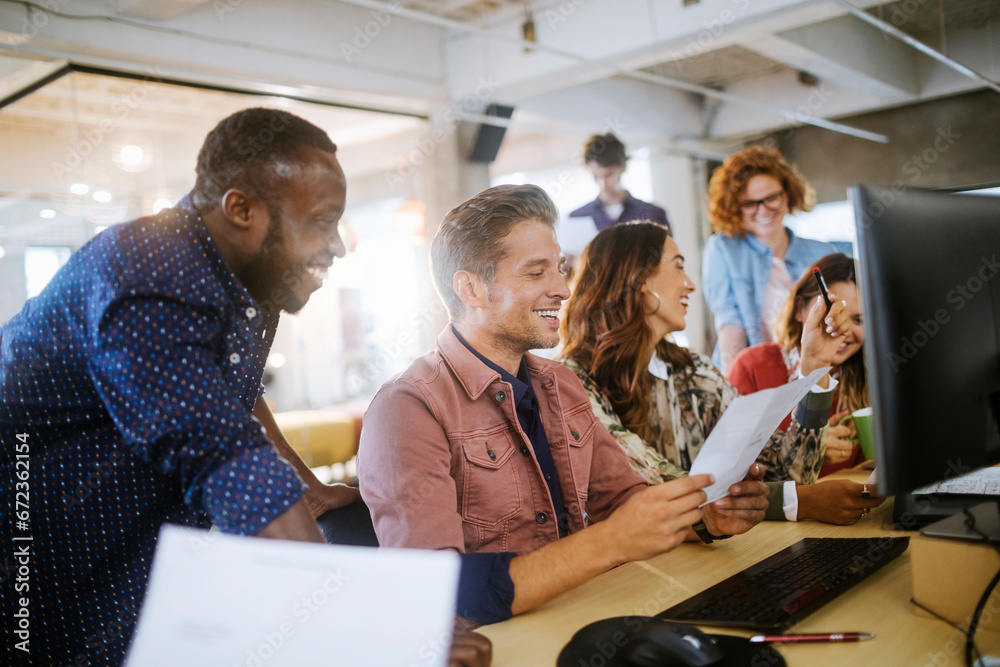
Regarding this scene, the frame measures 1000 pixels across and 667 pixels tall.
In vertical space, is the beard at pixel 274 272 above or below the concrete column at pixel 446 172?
below

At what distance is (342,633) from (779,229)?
3885mm

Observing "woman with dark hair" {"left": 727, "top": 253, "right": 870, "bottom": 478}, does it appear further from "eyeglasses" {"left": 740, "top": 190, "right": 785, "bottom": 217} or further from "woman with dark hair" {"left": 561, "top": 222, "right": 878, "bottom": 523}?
"eyeglasses" {"left": 740, "top": 190, "right": 785, "bottom": 217}

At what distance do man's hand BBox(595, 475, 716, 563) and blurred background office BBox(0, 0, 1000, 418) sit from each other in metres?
2.23

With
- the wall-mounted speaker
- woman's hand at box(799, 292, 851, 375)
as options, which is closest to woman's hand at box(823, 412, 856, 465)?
woman's hand at box(799, 292, 851, 375)

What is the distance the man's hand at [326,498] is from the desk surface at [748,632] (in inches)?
15.5

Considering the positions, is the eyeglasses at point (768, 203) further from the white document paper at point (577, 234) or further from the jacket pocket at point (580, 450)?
the jacket pocket at point (580, 450)

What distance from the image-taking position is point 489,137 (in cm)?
627

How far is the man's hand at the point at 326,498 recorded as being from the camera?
4.48 feet

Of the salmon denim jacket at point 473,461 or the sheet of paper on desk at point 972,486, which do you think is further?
the sheet of paper on desk at point 972,486

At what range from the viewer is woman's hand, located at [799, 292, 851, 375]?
198cm

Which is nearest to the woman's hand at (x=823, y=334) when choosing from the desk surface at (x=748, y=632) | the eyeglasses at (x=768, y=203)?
the desk surface at (x=748, y=632)

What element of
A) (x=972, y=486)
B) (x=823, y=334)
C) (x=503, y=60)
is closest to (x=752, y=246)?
(x=823, y=334)

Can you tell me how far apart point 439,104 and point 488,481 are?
5.20m

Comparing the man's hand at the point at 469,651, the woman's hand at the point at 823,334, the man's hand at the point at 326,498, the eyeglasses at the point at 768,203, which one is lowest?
the man's hand at the point at 469,651
